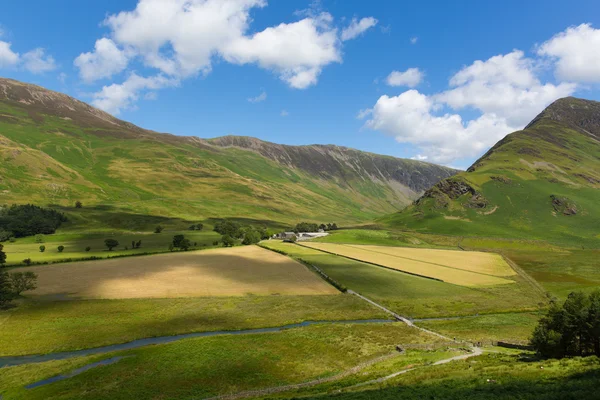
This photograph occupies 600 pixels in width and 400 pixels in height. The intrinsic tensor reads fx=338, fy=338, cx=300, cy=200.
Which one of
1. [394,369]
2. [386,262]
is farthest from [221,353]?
[386,262]

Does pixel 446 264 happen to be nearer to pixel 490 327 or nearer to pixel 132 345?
pixel 490 327

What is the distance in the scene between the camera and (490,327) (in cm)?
6638

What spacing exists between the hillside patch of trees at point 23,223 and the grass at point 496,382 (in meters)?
206

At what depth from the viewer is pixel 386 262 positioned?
12850 centimetres

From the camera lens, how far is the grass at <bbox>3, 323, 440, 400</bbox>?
4144 cm

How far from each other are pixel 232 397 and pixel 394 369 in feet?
69.5

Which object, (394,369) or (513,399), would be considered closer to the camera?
(513,399)

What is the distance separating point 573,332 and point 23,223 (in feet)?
756

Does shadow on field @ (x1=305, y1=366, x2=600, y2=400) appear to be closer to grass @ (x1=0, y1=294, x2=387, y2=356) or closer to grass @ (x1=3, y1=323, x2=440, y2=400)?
grass @ (x1=3, y1=323, x2=440, y2=400)

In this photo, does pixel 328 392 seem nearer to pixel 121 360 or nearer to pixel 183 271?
pixel 121 360

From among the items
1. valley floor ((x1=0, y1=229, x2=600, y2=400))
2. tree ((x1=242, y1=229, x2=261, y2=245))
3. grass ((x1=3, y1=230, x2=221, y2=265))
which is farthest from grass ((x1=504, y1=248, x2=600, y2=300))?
grass ((x1=3, y1=230, x2=221, y2=265))

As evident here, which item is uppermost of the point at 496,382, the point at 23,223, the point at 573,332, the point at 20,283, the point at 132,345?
the point at 23,223

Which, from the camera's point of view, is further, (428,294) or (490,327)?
(428,294)

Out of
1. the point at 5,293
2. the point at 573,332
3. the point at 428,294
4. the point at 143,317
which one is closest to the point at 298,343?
the point at 143,317
